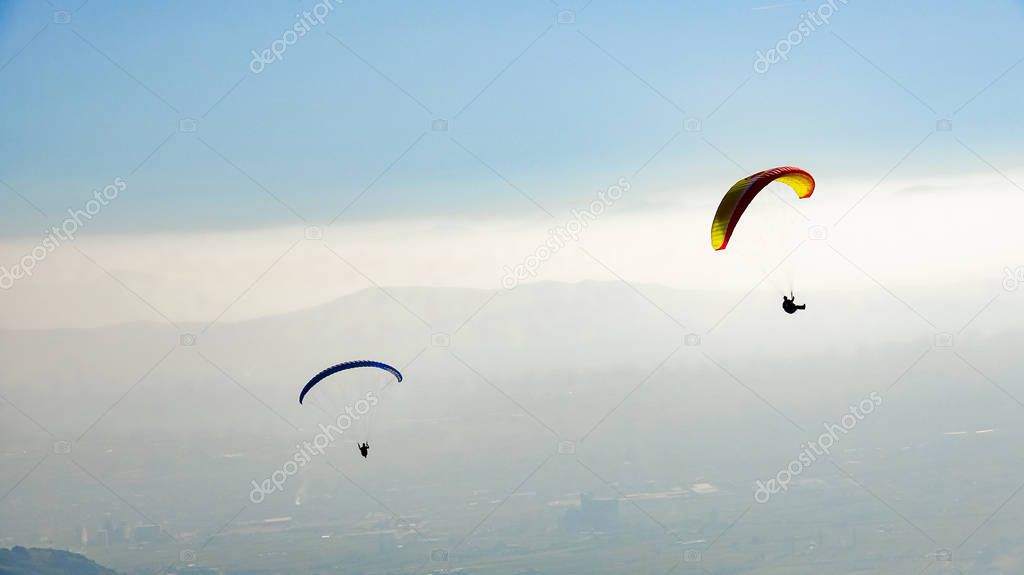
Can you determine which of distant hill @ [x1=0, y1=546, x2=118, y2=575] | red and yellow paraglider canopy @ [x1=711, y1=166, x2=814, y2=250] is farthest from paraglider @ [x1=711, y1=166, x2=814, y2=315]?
distant hill @ [x1=0, y1=546, x2=118, y2=575]

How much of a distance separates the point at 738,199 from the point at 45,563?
107 meters

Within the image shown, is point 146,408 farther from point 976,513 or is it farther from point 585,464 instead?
point 976,513

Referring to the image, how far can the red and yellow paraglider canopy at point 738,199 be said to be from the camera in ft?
118

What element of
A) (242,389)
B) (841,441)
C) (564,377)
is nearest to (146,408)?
(242,389)

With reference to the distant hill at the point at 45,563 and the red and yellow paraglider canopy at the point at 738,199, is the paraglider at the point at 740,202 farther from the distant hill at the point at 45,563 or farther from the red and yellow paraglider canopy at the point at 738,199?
the distant hill at the point at 45,563

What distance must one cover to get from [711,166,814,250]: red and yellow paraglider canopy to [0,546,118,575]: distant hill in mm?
97982

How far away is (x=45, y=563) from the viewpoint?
122m

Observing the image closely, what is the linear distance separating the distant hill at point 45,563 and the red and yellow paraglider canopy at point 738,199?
9798cm

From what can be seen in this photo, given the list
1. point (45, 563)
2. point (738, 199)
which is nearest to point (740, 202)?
point (738, 199)

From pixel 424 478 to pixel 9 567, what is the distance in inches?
2358

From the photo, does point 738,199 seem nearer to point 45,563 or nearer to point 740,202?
point 740,202

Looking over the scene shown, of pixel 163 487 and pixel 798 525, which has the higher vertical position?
pixel 163 487

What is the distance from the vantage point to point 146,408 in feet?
618

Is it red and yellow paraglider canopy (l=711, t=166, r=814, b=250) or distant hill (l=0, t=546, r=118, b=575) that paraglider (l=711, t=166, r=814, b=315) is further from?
distant hill (l=0, t=546, r=118, b=575)
